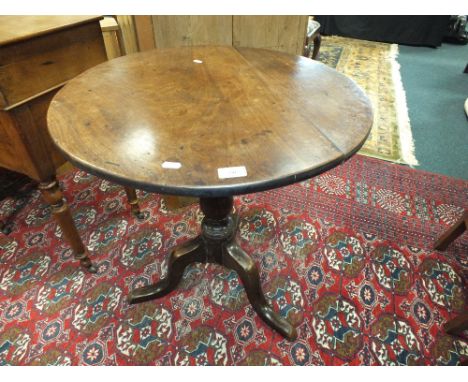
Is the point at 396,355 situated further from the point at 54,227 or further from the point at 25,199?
the point at 25,199

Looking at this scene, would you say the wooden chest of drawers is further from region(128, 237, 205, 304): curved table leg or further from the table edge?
the table edge

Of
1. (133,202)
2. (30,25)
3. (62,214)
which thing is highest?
(30,25)

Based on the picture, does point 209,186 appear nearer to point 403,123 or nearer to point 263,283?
point 263,283

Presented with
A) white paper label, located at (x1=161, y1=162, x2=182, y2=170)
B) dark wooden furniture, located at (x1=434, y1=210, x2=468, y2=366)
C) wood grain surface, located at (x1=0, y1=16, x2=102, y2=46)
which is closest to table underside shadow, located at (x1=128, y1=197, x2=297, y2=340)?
white paper label, located at (x1=161, y1=162, x2=182, y2=170)

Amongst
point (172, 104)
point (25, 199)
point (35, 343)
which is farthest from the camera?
point (25, 199)

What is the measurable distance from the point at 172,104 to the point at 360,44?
4.31 m

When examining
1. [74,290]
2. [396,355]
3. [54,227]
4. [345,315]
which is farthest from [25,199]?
[396,355]

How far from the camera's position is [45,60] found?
0.96 m

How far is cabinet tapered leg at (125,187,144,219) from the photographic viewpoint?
4.91 feet

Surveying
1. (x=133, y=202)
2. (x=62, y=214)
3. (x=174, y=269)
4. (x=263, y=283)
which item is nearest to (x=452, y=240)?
(x=263, y=283)

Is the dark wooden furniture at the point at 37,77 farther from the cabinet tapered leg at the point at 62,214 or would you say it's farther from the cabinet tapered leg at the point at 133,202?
the cabinet tapered leg at the point at 133,202

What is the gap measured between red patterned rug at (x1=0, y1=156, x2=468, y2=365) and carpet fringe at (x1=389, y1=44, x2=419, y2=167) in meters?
0.34

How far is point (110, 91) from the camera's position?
2.76 ft

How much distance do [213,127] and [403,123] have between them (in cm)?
228
